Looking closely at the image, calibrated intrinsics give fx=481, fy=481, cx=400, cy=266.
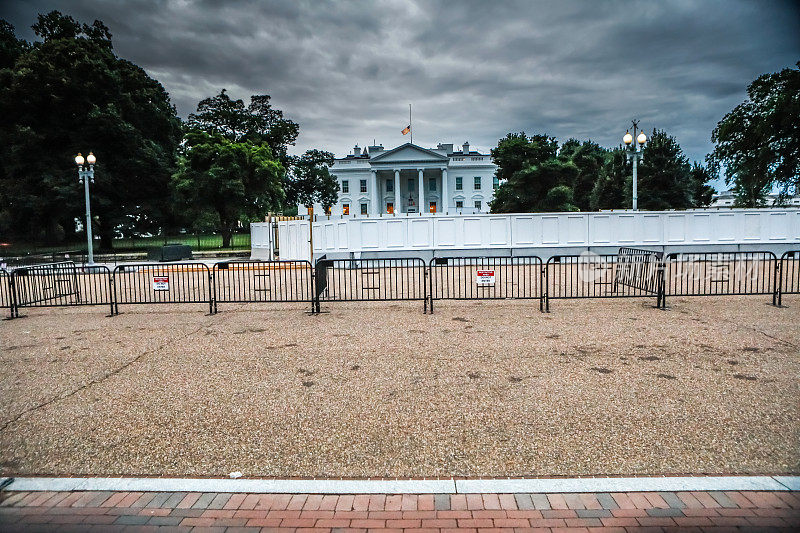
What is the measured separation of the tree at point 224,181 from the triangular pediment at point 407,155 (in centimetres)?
3530

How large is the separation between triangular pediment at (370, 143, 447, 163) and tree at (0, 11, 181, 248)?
36386mm

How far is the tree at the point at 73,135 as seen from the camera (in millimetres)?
35906

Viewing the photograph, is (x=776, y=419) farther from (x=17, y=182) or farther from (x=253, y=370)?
(x=17, y=182)

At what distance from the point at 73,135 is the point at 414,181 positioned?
5250cm

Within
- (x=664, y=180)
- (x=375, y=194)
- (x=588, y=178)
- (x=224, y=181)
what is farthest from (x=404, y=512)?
(x=375, y=194)

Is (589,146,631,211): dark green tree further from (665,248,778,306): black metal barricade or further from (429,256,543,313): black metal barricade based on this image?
(429,256,543,313): black metal barricade

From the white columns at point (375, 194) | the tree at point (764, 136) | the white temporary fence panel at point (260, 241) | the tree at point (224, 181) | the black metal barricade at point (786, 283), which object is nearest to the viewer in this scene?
the black metal barricade at point (786, 283)

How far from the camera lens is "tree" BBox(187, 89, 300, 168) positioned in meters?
56.7

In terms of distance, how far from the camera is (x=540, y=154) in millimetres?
58312

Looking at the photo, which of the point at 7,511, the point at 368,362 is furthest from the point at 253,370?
the point at 7,511

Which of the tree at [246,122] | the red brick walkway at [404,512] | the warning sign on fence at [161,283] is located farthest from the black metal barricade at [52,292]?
the tree at [246,122]

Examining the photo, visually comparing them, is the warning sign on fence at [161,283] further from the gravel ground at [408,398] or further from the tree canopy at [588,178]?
the tree canopy at [588,178]

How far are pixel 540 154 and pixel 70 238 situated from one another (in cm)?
5008

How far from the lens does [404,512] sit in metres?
3.24
